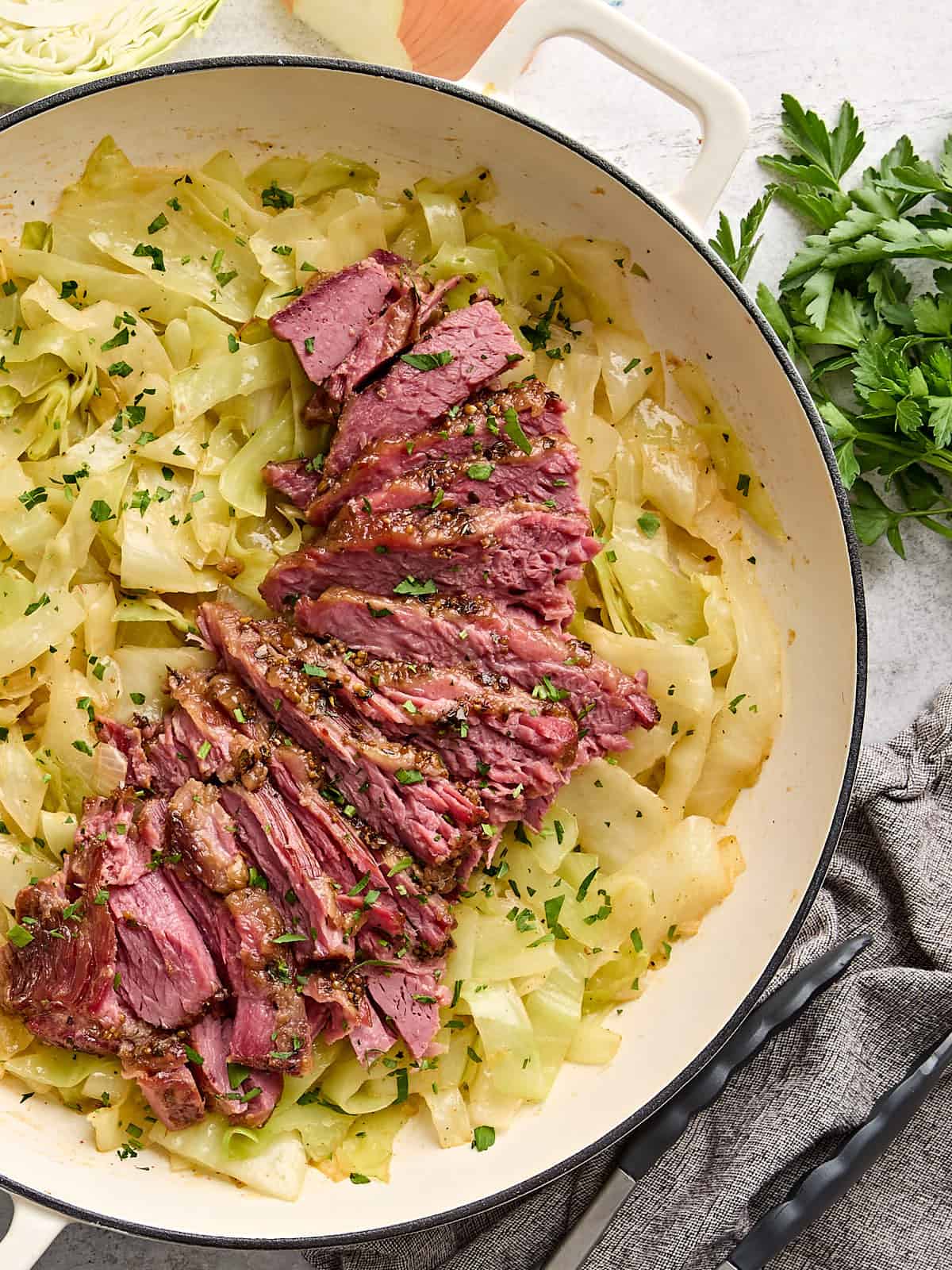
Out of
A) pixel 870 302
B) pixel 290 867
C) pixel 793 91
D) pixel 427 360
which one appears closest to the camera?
pixel 290 867

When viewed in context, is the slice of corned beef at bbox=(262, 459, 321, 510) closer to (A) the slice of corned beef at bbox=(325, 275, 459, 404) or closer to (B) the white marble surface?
(A) the slice of corned beef at bbox=(325, 275, 459, 404)

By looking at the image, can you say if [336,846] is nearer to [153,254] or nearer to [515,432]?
[515,432]

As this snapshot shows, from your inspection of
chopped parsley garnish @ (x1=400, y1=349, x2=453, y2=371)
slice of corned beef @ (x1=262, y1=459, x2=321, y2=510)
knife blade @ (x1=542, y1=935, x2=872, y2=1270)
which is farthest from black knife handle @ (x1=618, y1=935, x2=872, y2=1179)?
chopped parsley garnish @ (x1=400, y1=349, x2=453, y2=371)

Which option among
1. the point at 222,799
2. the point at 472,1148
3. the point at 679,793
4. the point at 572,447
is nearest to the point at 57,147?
the point at 572,447

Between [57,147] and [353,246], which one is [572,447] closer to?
[353,246]

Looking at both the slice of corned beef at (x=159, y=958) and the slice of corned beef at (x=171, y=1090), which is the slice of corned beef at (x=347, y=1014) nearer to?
the slice of corned beef at (x=159, y=958)

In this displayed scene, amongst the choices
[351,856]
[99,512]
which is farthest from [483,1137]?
[99,512]
